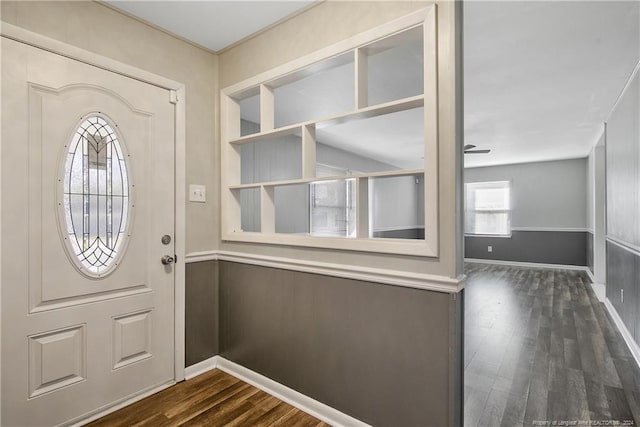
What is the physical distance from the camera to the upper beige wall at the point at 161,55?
70.2 inches

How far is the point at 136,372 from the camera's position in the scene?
2.12 m

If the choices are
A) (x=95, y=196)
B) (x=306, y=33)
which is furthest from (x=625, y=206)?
(x=95, y=196)

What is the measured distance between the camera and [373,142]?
5.56 m

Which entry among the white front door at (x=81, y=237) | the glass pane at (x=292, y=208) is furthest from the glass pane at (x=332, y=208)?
the white front door at (x=81, y=237)

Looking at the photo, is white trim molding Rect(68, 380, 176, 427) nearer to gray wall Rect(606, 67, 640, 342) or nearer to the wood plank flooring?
the wood plank flooring

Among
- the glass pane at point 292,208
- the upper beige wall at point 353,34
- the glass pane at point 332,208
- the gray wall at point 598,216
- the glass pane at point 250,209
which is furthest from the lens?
the gray wall at point 598,216

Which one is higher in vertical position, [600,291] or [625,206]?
[625,206]

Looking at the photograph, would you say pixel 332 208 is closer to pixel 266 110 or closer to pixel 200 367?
pixel 266 110

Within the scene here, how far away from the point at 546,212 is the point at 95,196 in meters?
8.89

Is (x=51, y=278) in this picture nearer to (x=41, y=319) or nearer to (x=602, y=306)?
(x=41, y=319)

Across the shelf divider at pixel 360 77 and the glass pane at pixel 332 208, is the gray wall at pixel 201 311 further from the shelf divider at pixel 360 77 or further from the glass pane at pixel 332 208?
the glass pane at pixel 332 208

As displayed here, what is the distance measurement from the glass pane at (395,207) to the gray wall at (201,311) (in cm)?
471

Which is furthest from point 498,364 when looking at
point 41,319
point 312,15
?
point 41,319

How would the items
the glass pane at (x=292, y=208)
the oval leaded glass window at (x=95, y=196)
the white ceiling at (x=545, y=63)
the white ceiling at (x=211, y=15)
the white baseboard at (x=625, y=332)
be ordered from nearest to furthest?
the oval leaded glass window at (x=95, y=196) < the white ceiling at (x=211, y=15) < the white ceiling at (x=545, y=63) < the white baseboard at (x=625, y=332) < the glass pane at (x=292, y=208)
